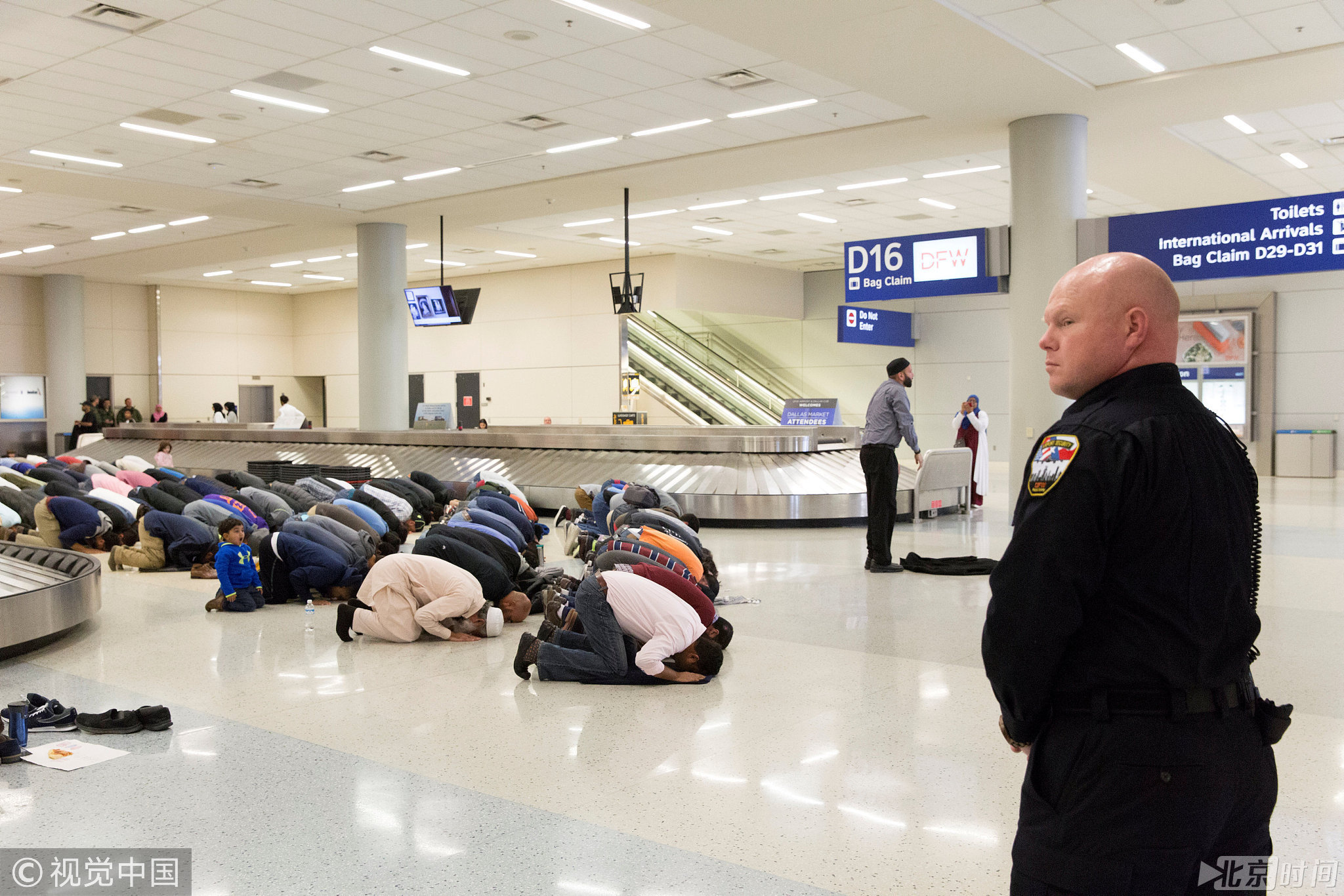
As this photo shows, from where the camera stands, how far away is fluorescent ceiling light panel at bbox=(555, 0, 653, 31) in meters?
9.10

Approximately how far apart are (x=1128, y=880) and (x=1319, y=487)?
20450 mm

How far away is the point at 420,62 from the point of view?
10734 mm

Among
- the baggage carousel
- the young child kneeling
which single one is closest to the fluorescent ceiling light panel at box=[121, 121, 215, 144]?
the baggage carousel

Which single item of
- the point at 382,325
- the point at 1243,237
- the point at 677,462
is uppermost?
the point at 1243,237

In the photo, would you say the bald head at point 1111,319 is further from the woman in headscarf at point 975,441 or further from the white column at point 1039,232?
the woman in headscarf at point 975,441

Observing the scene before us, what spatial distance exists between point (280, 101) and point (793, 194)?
930 centimetres

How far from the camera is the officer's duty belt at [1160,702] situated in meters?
1.84

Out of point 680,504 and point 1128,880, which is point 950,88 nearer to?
point 680,504

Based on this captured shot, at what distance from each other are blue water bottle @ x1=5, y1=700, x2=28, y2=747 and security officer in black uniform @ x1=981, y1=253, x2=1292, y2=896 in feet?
14.8

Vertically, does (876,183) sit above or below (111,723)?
above

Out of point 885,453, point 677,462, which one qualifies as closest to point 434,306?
point 677,462

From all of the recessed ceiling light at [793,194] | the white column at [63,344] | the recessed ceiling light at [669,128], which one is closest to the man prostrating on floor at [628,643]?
the recessed ceiling light at [669,128]

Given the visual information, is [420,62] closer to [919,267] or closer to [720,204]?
[919,267]

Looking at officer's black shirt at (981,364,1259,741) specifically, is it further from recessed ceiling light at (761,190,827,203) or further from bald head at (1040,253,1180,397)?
recessed ceiling light at (761,190,827,203)
